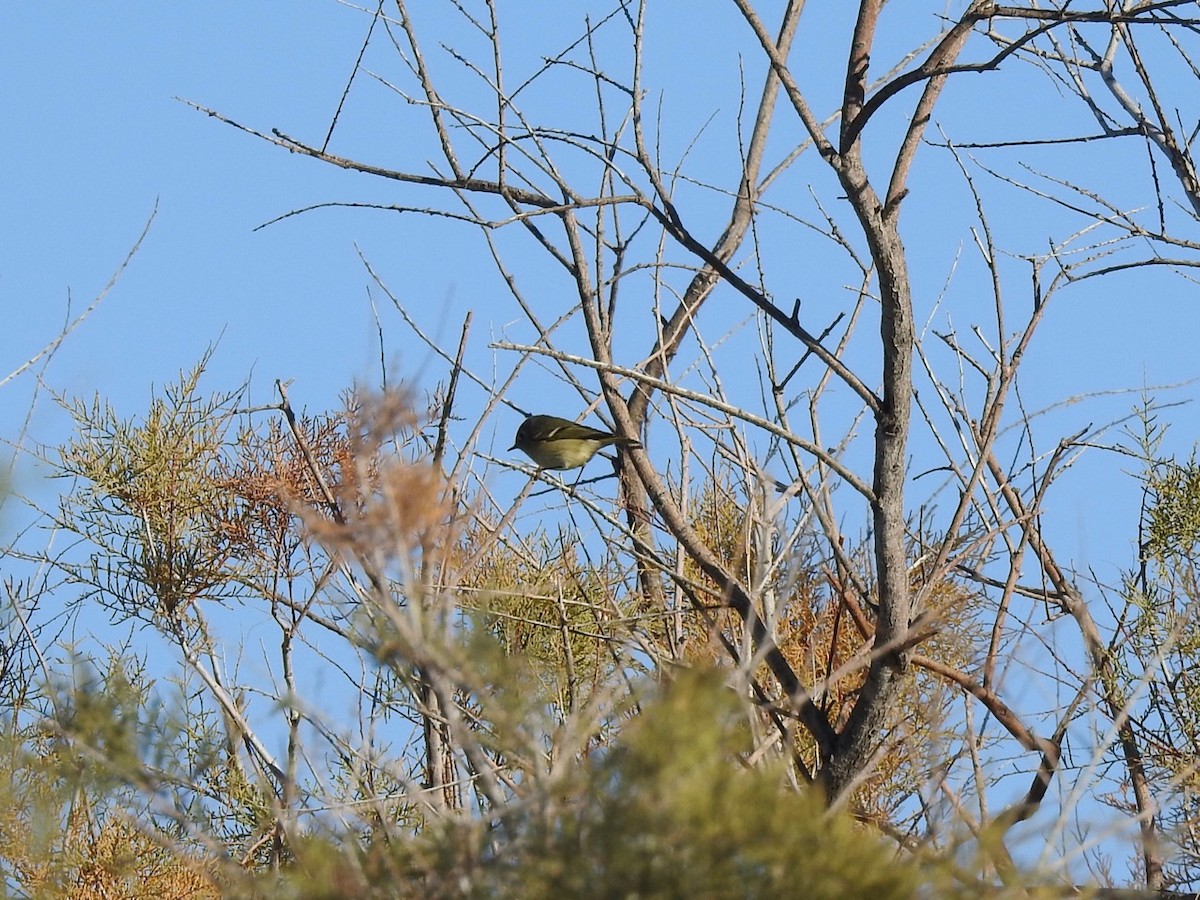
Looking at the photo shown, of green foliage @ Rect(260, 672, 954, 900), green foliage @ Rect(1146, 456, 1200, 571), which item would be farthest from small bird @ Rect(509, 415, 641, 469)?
green foliage @ Rect(260, 672, 954, 900)

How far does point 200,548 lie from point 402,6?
1.76 metres

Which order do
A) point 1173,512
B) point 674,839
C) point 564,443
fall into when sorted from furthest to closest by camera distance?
point 564,443 < point 1173,512 < point 674,839

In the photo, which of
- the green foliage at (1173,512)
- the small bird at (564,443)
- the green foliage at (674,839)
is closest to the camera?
the green foliage at (674,839)

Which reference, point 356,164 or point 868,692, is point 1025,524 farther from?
point 356,164

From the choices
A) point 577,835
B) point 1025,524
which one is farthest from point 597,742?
point 577,835

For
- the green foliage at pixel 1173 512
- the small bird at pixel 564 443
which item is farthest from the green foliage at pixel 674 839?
the small bird at pixel 564 443

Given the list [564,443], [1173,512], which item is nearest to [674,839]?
[1173,512]

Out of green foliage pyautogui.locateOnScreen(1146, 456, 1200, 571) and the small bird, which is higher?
the small bird

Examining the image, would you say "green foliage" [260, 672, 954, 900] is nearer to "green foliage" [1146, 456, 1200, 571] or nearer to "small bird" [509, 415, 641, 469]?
"green foliage" [1146, 456, 1200, 571]

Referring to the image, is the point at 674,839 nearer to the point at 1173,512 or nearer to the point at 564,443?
the point at 1173,512

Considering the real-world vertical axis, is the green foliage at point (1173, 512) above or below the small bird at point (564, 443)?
below

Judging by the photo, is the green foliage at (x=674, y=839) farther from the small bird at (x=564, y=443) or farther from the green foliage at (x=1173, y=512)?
the small bird at (x=564, y=443)

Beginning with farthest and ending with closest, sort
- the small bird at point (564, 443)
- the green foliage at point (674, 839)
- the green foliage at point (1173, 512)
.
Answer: the small bird at point (564, 443) → the green foliage at point (1173, 512) → the green foliage at point (674, 839)

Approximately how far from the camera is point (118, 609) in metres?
4.02
